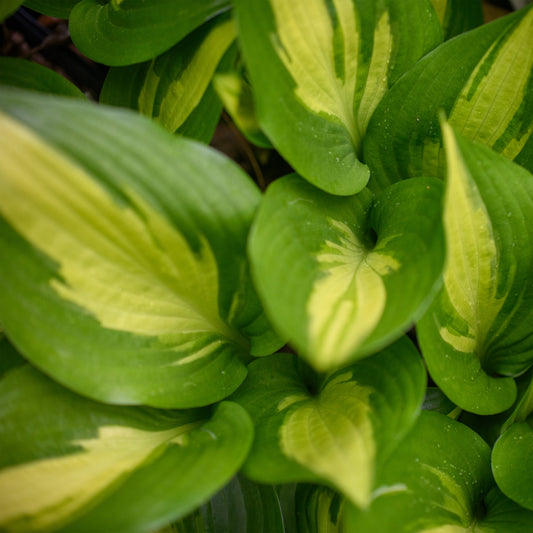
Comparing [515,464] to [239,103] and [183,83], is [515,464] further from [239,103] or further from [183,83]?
[183,83]

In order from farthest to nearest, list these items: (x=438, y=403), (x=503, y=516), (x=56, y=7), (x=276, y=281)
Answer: (x=56, y=7) → (x=438, y=403) → (x=503, y=516) → (x=276, y=281)

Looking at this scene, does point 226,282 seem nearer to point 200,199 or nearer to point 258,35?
point 200,199

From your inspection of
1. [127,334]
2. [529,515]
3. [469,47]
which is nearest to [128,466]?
[127,334]

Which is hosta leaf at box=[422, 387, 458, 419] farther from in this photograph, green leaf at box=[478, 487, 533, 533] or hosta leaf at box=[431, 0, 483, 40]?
hosta leaf at box=[431, 0, 483, 40]

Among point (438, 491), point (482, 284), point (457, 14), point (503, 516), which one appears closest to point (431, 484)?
point (438, 491)

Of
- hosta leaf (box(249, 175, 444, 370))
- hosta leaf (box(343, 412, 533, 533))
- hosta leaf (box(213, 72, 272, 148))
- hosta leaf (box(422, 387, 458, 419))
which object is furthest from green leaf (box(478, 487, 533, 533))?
hosta leaf (box(213, 72, 272, 148))

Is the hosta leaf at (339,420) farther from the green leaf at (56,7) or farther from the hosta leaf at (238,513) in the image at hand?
the green leaf at (56,7)

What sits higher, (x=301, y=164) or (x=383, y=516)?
(x=301, y=164)
